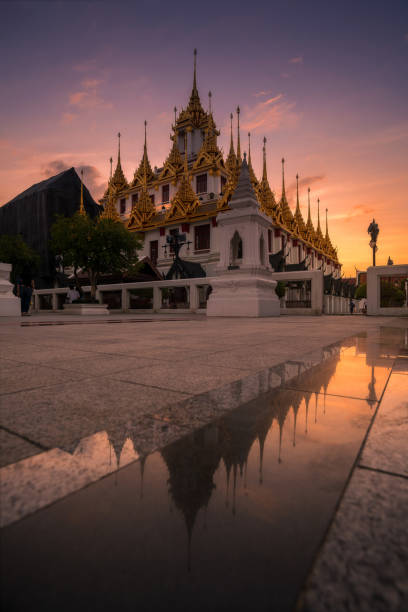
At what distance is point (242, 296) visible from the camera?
11.7 meters

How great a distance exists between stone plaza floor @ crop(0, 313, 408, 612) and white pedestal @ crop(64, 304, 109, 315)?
14093 mm

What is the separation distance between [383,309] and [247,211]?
8958 millimetres

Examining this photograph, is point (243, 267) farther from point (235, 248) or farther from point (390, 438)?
point (390, 438)

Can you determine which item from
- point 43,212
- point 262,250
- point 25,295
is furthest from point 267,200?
point 43,212

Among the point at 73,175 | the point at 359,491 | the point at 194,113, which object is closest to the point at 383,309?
the point at 359,491

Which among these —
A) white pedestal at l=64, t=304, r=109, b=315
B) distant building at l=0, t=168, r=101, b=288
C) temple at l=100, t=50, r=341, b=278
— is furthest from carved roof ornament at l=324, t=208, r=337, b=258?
white pedestal at l=64, t=304, r=109, b=315

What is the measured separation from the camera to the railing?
55.1 ft

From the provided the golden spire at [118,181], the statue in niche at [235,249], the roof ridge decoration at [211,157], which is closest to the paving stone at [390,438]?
the statue in niche at [235,249]

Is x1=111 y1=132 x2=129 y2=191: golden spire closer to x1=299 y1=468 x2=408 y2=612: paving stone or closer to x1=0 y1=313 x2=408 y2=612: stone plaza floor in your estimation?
x1=0 y1=313 x2=408 y2=612: stone plaza floor

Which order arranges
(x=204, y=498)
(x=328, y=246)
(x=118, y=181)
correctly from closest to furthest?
(x=204, y=498)
(x=118, y=181)
(x=328, y=246)

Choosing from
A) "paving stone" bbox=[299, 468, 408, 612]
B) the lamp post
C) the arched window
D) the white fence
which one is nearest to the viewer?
"paving stone" bbox=[299, 468, 408, 612]

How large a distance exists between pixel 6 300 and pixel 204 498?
1198 centimetres

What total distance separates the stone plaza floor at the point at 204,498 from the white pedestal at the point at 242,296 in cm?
994

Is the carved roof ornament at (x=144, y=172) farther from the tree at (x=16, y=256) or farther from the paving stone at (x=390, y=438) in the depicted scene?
the paving stone at (x=390, y=438)
